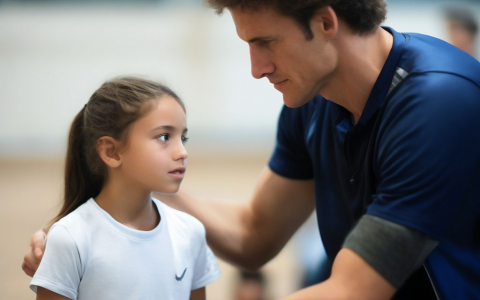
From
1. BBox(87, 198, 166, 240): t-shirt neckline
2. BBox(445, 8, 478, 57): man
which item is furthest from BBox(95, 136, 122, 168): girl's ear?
BBox(445, 8, 478, 57): man

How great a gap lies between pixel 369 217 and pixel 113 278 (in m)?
0.64

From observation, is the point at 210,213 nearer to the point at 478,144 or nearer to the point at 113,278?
the point at 113,278

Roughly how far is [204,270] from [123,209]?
1.02ft

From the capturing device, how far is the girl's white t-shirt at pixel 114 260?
130 cm

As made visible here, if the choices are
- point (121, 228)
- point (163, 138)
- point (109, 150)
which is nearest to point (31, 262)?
point (121, 228)

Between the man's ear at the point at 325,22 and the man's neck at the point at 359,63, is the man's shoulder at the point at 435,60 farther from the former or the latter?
the man's ear at the point at 325,22

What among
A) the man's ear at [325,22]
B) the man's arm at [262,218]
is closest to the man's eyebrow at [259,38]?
the man's ear at [325,22]

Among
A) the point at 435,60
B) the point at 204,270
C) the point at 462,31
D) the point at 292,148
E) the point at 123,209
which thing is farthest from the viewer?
the point at 462,31

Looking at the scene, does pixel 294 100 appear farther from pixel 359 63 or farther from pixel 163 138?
pixel 163 138

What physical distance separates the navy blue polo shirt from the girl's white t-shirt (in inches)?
20.9

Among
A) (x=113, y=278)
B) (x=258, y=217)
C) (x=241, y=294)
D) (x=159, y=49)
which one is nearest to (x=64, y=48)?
(x=159, y=49)

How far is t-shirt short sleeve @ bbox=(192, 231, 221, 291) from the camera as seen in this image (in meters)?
1.57

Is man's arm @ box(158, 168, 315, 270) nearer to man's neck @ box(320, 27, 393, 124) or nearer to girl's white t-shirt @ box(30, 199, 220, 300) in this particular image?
girl's white t-shirt @ box(30, 199, 220, 300)

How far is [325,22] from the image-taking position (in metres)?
1.41
